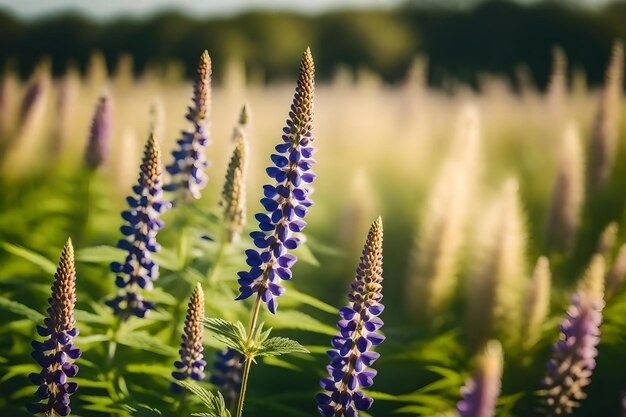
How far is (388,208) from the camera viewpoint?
6375 mm

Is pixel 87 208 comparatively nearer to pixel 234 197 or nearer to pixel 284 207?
pixel 234 197

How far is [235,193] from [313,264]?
3.77ft

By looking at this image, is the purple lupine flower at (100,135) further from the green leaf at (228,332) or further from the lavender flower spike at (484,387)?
the lavender flower spike at (484,387)

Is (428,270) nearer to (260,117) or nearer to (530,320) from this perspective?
(530,320)

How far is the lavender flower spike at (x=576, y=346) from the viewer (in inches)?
102

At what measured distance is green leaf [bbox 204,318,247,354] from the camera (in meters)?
2.05

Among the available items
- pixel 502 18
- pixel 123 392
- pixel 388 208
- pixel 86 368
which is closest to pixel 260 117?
pixel 388 208

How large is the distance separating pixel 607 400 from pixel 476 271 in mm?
991

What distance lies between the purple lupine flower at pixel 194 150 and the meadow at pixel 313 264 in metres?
0.01

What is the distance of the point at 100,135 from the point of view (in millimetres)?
3531

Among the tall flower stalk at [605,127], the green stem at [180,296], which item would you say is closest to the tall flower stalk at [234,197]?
the green stem at [180,296]

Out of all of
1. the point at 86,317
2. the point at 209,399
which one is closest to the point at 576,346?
the point at 209,399

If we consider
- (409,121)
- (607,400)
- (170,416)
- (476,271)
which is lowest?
(170,416)

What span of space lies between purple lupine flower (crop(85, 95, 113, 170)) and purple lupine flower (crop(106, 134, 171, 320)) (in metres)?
1.13
